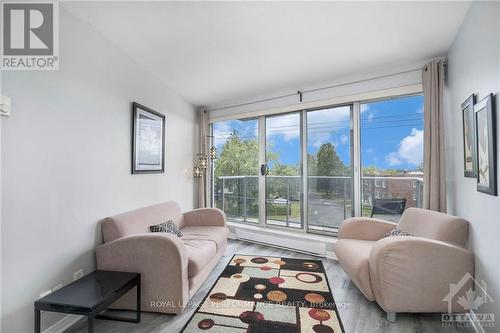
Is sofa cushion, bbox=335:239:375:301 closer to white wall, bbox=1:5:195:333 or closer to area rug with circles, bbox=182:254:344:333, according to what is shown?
area rug with circles, bbox=182:254:344:333

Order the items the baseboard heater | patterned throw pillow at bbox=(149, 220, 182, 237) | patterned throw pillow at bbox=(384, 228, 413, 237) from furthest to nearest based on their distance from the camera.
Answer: the baseboard heater
patterned throw pillow at bbox=(149, 220, 182, 237)
patterned throw pillow at bbox=(384, 228, 413, 237)

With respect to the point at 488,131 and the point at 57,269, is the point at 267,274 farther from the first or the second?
the point at 488,131

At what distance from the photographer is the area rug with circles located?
1777 millimetres

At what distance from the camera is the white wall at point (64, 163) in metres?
1.49

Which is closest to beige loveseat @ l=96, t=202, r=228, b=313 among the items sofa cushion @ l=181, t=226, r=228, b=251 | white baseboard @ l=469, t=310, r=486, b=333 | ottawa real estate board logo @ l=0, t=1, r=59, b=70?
sofa cushion @ l=181, t=226, r=228, b=251

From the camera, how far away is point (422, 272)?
1753 mm

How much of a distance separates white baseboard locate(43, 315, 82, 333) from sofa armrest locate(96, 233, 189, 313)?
315 millimetres

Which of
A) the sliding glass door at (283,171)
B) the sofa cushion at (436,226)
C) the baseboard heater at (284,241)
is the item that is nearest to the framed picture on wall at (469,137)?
the sofa cushion at (436,226)

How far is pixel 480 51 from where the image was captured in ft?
5.56

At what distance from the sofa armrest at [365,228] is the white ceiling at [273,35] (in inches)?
73.2

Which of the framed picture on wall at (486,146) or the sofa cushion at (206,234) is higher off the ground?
the framed picture on wall at (486,146)

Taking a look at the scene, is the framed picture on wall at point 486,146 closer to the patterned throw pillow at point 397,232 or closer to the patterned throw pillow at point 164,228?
the patterned throw pillow at point 397,232

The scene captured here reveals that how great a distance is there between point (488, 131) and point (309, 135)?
219 cm

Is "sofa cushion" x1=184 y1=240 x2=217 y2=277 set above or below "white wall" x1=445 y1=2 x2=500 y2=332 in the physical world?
below
